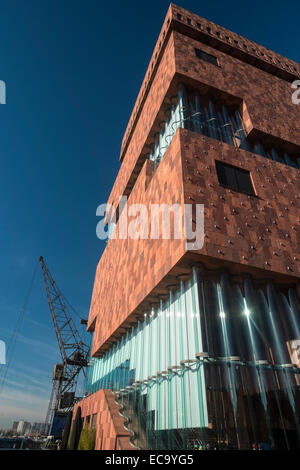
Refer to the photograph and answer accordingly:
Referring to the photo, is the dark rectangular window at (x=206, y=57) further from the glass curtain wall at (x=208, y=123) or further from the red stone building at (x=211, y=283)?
the glass curtain wall at (x=208, y=123)

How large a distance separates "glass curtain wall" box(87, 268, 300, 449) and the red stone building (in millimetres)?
46

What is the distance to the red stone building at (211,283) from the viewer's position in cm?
1055

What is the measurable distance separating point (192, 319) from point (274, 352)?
153 inches

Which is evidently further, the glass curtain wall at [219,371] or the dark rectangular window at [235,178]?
the dark rectangular window at [235,178]

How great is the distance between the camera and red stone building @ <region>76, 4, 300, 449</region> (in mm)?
10555

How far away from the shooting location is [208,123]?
62.7ft

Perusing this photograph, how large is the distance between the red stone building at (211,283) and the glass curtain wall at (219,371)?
0.15 ft

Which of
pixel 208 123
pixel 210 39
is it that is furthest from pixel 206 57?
pixel 208 123

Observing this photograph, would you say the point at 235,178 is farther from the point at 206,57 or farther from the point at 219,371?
the point at 206,57

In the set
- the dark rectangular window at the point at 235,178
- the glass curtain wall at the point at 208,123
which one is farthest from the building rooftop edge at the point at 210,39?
the dark rectangular window at the point at 235,178

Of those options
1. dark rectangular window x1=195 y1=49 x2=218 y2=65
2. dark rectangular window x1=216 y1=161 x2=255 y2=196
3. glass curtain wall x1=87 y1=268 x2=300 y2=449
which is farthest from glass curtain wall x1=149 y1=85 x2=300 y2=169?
glass curtain wall x1=87 y1=268 x2=300 y2=449

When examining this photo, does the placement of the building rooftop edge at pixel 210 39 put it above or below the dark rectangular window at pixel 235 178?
above

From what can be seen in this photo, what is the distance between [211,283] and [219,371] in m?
3.70
